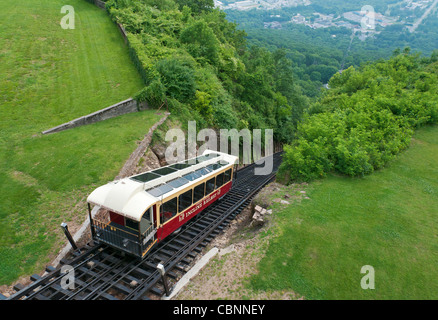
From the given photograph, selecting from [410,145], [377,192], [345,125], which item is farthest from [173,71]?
[410,145]

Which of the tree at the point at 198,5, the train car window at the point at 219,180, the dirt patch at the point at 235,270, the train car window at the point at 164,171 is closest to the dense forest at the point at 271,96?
the tree at the point at 198,5

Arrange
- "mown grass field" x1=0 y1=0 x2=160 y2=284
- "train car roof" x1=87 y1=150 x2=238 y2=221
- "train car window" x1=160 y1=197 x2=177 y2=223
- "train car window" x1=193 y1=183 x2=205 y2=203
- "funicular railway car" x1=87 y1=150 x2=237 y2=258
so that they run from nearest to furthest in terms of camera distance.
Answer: "train car roof" x1=87 y1=150 x2=238 y2=221
"funicular railway car" x1=87 y1=150 x2=237 y2=258
"train car window" x1=160 y1=197 x2=177 y2=223
"mown grass field" x1=0 y1=0 x2=160 y2=284
"train car window" x1=193 y1=183 x2=205 y2=203

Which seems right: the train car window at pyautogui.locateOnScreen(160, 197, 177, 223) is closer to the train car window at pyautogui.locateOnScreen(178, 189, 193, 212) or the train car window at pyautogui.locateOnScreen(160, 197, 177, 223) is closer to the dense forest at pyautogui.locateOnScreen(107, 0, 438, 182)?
the train car window at pyautogui.locateOnScreen(178, 189, 193, 212)

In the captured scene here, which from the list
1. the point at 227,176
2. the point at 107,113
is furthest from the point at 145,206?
the point at 107,113

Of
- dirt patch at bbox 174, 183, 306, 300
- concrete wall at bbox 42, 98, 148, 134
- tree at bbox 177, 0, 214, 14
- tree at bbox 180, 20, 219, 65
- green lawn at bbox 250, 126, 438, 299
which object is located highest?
tree at bbox 177, 0, 214, 14

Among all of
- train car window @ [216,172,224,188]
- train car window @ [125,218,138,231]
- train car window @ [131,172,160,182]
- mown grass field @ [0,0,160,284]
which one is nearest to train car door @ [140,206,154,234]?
train car window @ [125,218,138,231]

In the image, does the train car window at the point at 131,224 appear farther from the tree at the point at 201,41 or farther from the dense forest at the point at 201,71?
the tree at the point at 201,41

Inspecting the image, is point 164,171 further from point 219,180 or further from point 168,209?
point 219,180
